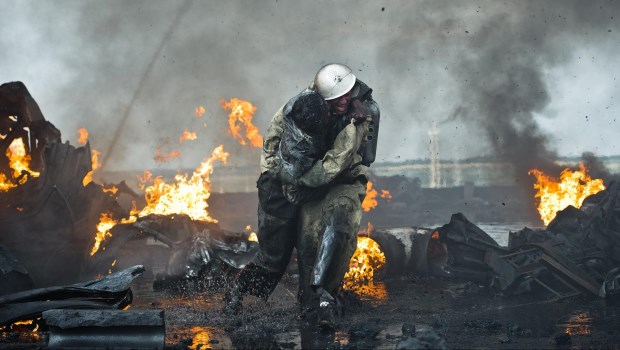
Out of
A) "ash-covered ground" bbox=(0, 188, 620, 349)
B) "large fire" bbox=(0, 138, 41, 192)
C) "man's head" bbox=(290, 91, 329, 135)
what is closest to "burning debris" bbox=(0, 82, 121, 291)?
"large fire" bbox=(0, 138, 41, 192)

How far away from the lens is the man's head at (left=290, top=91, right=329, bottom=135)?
537cm

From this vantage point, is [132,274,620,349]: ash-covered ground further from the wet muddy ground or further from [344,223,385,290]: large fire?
[344,223,385,290]: large fire

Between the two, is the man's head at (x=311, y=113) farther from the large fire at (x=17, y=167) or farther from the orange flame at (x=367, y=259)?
the large fire at (x=17, y=167)

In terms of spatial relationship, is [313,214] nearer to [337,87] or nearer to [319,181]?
[319,181]

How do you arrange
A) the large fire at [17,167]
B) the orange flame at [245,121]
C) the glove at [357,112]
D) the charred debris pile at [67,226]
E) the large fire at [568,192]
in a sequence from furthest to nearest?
1. the orange flame at [245,121]
2. the large fire at [568,192]
3. the large fire at [17,167]
4. the charred debris pile at [67,226]
5. the glove at [357,112]

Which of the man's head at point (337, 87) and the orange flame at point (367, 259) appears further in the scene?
the orange flame at point (367, 259)

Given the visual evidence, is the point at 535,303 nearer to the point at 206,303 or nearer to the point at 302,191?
the point at 302,191

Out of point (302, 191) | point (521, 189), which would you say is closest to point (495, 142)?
point (521, 189)

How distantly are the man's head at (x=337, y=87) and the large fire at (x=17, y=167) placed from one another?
17.5 ft

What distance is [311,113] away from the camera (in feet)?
17.6

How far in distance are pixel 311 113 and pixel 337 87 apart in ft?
1.32

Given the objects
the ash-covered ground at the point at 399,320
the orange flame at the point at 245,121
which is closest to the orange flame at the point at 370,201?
the orange flame at the point at 245,121

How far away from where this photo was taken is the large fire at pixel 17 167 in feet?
29.0

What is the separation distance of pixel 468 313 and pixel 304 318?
5.39 feet
